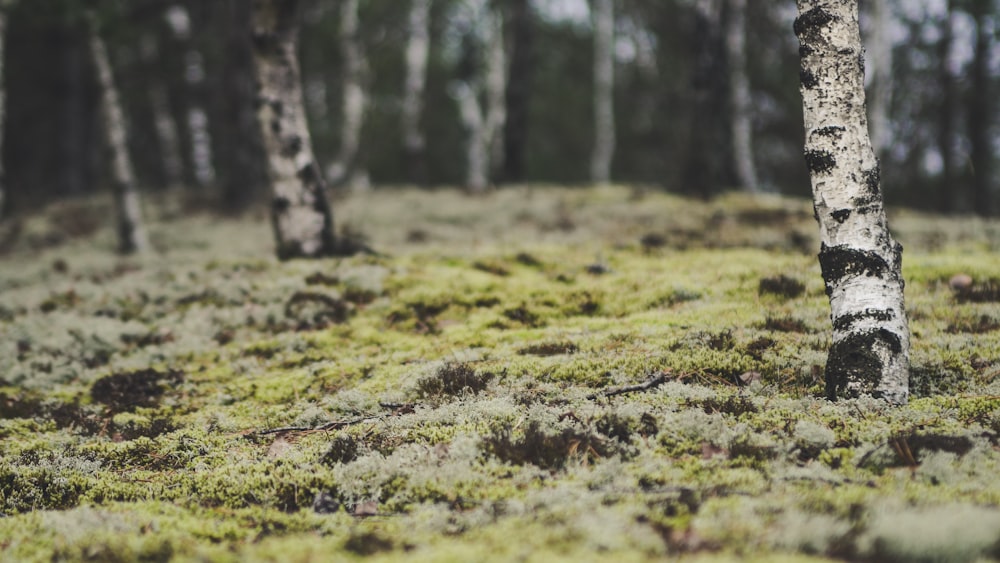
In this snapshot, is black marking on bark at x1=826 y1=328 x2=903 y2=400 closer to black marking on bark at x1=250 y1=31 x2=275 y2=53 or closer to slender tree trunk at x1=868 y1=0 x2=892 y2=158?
black marking on bark at x1=250 y1=31 x2=275 y2=53

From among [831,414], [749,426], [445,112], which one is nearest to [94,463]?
[749,426]

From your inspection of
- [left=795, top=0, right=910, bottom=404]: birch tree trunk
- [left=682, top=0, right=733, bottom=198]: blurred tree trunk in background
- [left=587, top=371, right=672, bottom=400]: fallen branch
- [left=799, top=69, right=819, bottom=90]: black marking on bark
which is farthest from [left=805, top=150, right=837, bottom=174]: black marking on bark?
[left=682, top=0, right=733, bottom=198]: blurred tree trunk in background

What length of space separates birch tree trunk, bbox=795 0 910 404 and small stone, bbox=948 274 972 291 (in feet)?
9.20

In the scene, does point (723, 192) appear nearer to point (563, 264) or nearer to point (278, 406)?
point (563, 264)

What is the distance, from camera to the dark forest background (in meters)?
16.9

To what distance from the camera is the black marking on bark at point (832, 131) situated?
4504mm

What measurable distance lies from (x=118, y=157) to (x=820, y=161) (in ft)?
41.5

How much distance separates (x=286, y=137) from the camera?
8.99 m

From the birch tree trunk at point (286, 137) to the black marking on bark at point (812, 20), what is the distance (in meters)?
6.52

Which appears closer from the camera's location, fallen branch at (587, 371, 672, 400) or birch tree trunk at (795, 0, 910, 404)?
birch tree trunk at (795, 0, 910, 404)

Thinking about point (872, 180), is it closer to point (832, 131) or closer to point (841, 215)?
point (841, 215)

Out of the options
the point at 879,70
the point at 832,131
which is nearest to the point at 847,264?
the point at 832,131

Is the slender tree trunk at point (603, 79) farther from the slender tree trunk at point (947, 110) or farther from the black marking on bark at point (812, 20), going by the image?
the black marking on bark at point (812, 20)

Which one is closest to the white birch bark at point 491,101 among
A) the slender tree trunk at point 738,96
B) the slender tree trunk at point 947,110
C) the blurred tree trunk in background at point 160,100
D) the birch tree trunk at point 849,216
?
the slender tree trunk at point 738,96
